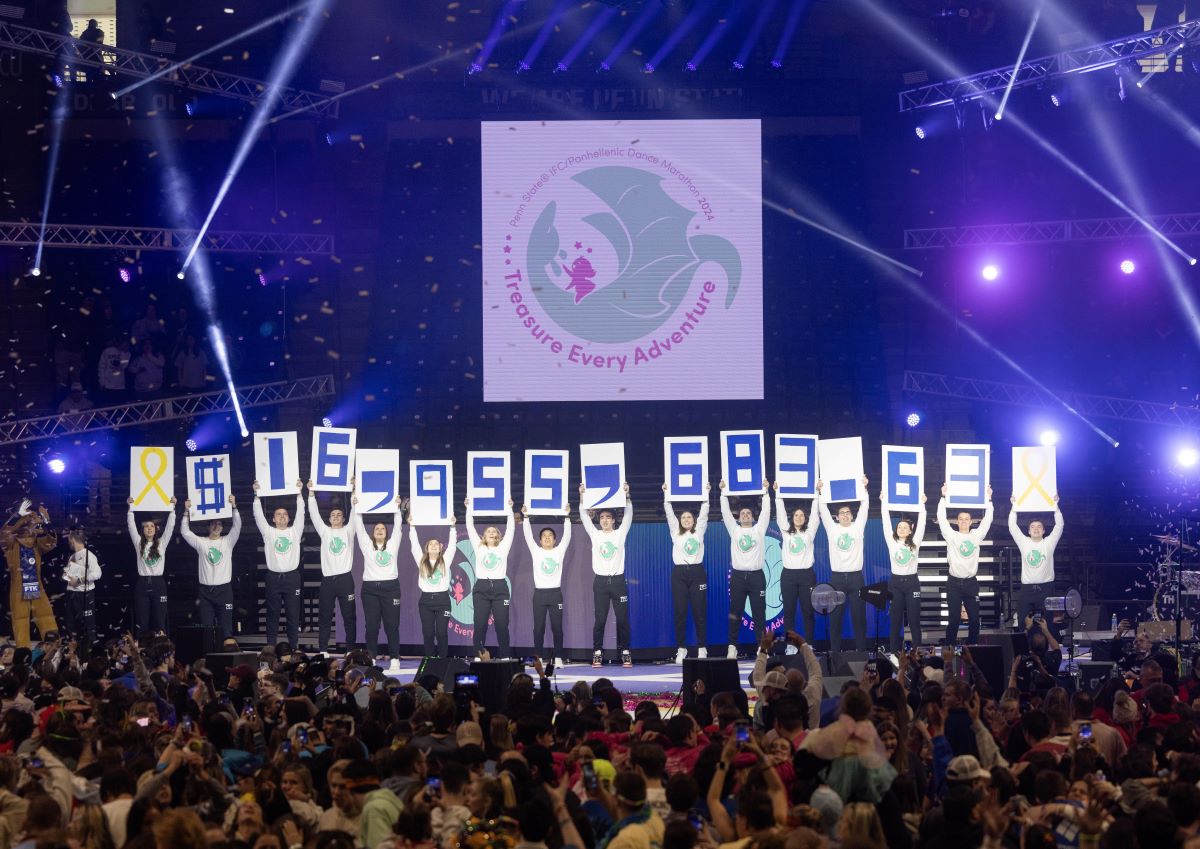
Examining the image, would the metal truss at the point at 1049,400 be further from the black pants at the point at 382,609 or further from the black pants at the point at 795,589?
the black pants at the point at 382,609

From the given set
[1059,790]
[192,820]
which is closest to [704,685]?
[1059,790]

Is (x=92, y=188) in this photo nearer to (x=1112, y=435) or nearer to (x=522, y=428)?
(x=522, y=428)

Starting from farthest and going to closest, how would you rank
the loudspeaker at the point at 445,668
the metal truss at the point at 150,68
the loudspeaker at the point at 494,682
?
the metal truss at the point at 150,68, the loudspeaker at the point at 445,668, the loudspeaker at the point at 494,682

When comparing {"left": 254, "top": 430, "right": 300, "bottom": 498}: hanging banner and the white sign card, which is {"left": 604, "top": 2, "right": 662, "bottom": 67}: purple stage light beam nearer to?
the white sign card

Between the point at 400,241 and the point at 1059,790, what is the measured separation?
17.1 meters

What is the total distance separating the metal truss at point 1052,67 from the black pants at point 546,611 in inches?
325

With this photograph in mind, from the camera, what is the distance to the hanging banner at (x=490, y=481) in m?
18.0

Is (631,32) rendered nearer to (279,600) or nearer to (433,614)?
(433,614)

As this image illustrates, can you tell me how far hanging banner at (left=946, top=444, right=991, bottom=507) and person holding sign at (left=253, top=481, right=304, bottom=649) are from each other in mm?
7079

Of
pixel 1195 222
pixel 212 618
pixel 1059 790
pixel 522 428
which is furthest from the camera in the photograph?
pixel 522 428

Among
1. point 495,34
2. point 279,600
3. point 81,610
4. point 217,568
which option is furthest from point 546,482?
point 495,34

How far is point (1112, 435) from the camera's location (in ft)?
71.7

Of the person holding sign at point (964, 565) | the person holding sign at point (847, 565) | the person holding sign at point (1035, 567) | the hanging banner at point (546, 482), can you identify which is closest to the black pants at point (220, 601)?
the hanging banner at point (546, 482)

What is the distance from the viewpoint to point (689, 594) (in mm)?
17844
